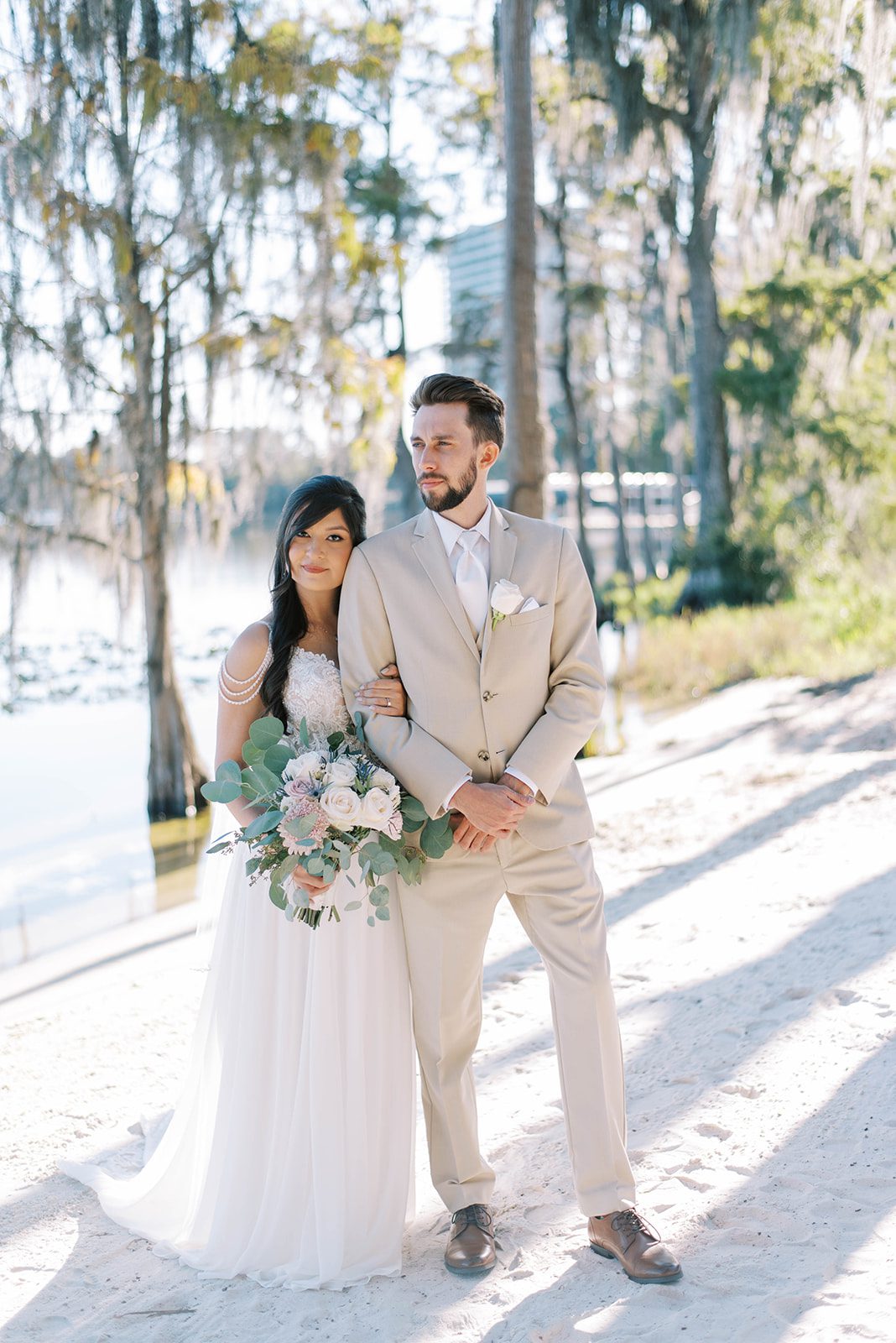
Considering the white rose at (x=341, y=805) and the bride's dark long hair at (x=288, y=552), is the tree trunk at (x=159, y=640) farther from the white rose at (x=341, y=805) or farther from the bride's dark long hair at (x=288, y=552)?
the white rose at (x=341, y=805)

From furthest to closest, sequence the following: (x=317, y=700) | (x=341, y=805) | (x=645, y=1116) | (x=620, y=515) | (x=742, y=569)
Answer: (x=620, y=515)
(x=742, y=569)
(x=645, y=1116)
(x=317, y=700)
(x=341, y=805)

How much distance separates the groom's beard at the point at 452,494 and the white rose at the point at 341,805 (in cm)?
73

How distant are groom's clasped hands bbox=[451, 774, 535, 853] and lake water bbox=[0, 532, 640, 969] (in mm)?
3474

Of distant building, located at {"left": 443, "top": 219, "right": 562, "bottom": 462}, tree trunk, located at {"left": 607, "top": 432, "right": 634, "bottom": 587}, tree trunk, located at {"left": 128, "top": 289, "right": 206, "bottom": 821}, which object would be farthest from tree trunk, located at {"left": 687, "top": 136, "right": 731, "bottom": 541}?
tree trunk, located at {"left": 607, "top": 432, "right": 634, "bottom": 587}

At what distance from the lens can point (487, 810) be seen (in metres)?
2.71

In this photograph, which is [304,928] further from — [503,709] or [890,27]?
[890,27]

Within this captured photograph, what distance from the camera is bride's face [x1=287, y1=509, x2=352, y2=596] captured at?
3.17m

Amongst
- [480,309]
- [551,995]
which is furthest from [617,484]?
[551,995]

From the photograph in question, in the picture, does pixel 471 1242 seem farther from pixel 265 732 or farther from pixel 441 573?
pixel 441 573

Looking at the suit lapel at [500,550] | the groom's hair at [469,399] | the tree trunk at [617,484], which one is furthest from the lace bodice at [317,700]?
the tree trunk at [617,484]

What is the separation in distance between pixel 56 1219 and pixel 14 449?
306 inches

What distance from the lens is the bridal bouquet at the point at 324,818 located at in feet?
8.70

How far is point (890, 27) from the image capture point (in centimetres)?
1116

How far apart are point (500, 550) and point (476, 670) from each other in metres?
0.32
